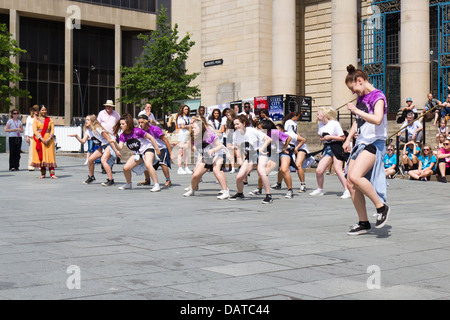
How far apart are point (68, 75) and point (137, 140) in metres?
53.5

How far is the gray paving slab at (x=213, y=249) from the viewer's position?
201 inches

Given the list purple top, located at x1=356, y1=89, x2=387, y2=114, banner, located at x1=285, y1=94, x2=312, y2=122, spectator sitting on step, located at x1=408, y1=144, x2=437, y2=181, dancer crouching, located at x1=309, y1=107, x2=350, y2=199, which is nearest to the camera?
purple top, located at x1=356, y1=89, x2=387, y2=114

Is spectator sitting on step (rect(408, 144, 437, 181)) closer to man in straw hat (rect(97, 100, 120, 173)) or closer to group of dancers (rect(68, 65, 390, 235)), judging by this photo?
group of dancers (rect(68, 65, 390, 235))

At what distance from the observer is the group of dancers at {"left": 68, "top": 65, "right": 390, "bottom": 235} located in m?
8.04

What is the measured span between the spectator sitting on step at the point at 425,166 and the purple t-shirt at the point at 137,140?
7706 millimetres

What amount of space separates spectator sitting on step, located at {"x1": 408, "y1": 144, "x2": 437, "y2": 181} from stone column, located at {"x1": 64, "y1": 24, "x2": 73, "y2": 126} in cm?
5107

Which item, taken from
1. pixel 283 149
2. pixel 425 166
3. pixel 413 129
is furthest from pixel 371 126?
pixel 413 129

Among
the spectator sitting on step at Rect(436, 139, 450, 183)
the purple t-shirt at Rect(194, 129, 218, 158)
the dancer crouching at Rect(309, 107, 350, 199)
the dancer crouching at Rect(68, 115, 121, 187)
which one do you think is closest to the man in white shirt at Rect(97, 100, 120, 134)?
the dancer crouching at Rect(68, 115, 121, 187)

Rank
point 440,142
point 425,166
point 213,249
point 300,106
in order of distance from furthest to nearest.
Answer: point 300,106 < point 440,142 < point 425,166 < point 213,249

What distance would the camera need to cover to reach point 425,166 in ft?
60.5

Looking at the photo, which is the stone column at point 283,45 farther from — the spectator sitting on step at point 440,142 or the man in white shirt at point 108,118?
the man in white shirt at point 108,118

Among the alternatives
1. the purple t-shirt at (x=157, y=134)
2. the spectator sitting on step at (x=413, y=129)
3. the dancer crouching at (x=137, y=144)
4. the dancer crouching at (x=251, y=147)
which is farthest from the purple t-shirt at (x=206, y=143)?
the spectator sitting on step at (x=413, y=129)

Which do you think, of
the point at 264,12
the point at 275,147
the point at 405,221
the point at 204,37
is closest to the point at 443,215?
the point at 405,221

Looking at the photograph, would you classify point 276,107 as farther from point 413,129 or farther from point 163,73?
point 163,73
